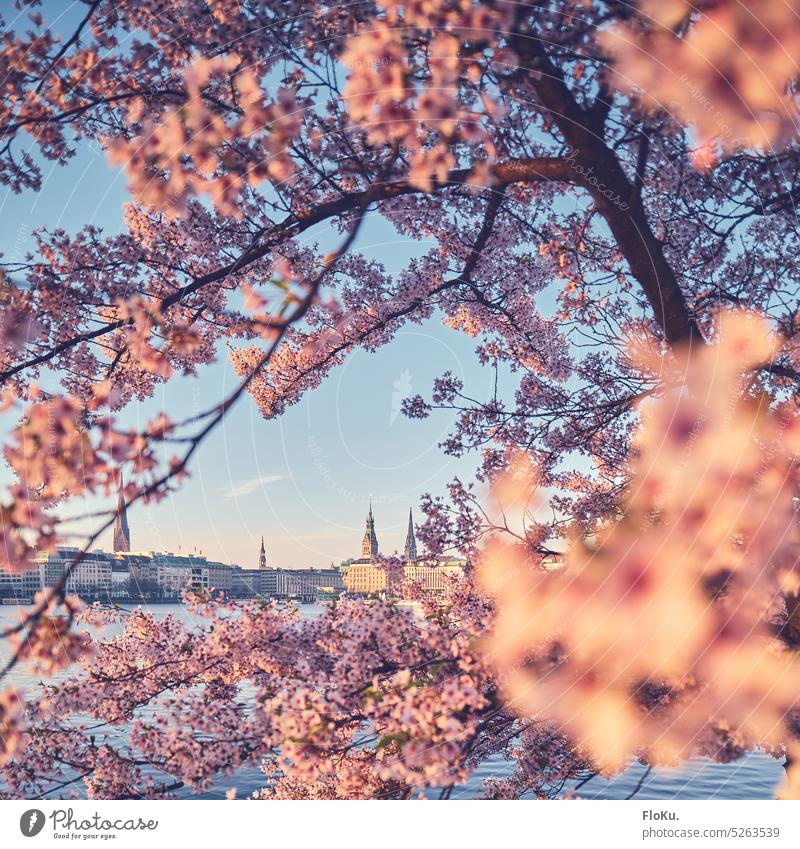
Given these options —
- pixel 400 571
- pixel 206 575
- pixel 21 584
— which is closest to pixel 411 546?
pixel 400 571

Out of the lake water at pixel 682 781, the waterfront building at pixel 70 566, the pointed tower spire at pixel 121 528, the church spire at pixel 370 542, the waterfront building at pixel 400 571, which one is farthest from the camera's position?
the waterfront building at pixel 400 571

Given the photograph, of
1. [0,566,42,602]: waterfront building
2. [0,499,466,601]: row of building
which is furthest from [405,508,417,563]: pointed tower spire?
[0,566,42,602]: waterfront building

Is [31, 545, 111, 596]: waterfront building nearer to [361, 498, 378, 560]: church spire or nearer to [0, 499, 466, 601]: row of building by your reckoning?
[0, 499, 466, 601]: row of building

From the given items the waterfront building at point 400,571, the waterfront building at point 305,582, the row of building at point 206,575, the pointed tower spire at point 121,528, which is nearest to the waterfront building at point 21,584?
the row of building at point 206,575

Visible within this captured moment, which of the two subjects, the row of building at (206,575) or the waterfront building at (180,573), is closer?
the row of building at (206,575)

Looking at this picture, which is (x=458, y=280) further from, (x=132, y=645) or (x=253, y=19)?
(x=132, y=645)

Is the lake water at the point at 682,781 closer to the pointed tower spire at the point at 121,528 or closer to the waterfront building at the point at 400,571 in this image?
the pointed tower spire at the point at 121,528

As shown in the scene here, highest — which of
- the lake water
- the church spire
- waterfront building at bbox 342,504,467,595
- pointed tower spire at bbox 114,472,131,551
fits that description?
pointed tower spire at bbox 114,472,131,551
